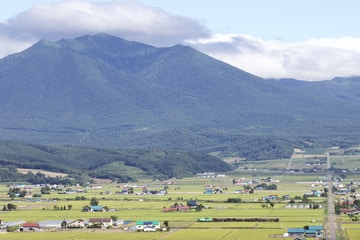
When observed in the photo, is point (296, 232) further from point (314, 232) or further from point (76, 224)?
point (76, 224)

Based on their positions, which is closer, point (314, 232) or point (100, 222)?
point (314, 232)

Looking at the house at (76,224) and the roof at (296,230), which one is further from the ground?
the house at (76,224)

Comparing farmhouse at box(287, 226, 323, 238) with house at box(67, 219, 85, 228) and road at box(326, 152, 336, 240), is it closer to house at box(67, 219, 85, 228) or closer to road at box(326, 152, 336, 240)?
road at box(326, 152, 336, 240)

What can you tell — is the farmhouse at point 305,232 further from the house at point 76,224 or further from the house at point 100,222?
the house at point 76,224

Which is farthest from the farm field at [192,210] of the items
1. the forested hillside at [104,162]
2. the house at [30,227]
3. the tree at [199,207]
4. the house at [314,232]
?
the forested hillside at [104,162]

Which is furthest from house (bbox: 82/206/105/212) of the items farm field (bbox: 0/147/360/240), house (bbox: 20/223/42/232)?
house (bbox: 20/223/42/232)

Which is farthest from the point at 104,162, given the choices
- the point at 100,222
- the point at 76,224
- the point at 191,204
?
the point at 76,224
